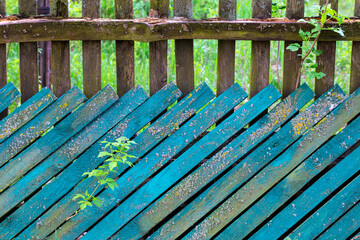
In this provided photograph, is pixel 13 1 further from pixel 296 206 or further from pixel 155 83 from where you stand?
pixel 296 206

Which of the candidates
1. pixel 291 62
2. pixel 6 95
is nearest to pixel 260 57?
pixel 291 62

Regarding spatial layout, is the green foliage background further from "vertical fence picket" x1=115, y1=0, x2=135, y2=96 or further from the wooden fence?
"vertical fence picket" x1=115, y1=0, x2=135, y2=96

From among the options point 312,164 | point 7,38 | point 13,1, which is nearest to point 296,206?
point 312,164

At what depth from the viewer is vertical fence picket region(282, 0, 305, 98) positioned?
8.56 feet

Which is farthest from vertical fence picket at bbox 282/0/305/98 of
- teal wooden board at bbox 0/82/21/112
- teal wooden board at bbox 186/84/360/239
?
teal wooden board at bbox 0/82/21/112

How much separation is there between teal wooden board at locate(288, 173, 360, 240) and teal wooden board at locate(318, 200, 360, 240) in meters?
0.03

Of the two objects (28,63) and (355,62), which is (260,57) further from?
(28,63)

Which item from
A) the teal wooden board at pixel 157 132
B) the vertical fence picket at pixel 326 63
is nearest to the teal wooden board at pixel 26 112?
the teal wooden board at pixel 157 132

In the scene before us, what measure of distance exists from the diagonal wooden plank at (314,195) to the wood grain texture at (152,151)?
72 centimetres

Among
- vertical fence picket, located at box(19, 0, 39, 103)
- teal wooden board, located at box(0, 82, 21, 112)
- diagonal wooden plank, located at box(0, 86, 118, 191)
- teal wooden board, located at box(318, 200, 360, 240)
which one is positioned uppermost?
vertical fence picket, located at box(19, 0, 39, 103)

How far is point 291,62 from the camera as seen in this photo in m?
2.67

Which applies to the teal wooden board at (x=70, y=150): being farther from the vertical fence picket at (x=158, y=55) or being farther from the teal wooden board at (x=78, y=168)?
the vertical fence picket at (x=158, y=55)

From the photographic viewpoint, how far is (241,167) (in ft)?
8.52

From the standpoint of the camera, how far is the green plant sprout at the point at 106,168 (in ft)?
7.84
